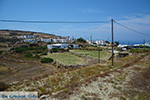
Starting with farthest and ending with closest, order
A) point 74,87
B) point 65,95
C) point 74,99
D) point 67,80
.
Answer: point 67,80
point 74,87
point 65,95
point 74,99

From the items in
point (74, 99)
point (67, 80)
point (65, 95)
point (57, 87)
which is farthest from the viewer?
point (67, 80)

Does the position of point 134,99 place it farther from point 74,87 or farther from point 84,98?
point 74,87

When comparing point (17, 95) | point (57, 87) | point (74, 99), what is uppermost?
point (17, 95)

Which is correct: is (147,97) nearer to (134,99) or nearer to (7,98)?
(134,99)

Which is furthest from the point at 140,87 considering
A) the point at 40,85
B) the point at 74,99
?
the point at 40,85

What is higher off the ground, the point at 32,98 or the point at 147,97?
the point at 32,98

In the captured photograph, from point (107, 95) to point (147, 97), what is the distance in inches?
139

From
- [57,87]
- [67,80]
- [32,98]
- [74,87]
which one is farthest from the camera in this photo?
[67,80]

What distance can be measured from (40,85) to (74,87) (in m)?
4.86

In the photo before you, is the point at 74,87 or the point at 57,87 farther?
the point at 57,87

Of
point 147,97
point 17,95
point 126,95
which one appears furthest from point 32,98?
point 147,97

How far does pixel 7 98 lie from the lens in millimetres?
7977

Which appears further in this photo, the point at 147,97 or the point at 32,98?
the point at 147,97

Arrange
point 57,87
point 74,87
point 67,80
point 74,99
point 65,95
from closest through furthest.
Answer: point 74,99, point 65,95, point 74,87, point 57,87, point 67,80
